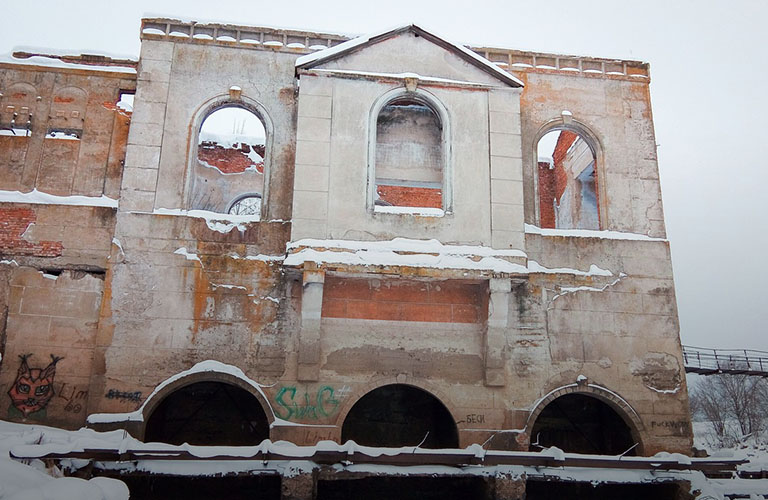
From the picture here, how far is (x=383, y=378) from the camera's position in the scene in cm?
1225

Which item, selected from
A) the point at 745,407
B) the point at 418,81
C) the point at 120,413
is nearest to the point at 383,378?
the point at 120,413

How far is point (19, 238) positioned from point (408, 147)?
8.28 m

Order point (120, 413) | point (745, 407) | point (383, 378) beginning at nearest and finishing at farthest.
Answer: point (120, 413)
point (383, 378)
point (745, 407)

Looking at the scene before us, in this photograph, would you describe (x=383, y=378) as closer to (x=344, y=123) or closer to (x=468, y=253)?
(x=468, y=253)

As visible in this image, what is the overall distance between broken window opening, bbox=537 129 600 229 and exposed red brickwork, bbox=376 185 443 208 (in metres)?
4.09

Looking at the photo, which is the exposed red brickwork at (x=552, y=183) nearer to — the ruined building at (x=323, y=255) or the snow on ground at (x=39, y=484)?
the ruined building at (x=323, y=255)

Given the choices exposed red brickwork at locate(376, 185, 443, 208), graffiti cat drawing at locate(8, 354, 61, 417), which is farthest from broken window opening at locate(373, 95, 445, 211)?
graffiti cat drawing at locate(8, 354, 61, 417)

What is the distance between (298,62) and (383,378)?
6.59 m

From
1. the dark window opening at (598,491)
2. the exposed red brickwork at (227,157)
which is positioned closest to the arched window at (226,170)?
the exposed red brickwork at (227,157)

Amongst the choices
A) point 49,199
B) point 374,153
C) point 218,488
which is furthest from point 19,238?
point 374,153

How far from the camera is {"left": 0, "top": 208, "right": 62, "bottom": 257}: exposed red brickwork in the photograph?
40.5ft

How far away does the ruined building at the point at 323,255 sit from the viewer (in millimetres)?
11961

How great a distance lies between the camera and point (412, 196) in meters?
22.6

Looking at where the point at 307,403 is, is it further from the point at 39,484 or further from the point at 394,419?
the point at 39,484
